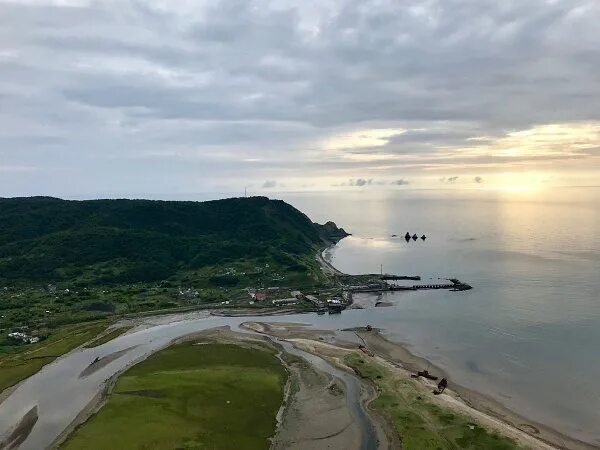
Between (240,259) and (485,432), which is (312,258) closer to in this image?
(240,259)

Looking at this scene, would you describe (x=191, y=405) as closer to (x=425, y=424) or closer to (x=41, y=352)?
(x=425, y=424)

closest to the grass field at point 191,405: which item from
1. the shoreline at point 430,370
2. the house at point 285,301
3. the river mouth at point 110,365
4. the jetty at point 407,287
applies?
the river mouth at point 110,365

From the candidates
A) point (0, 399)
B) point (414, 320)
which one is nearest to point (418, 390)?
point (414, 320)

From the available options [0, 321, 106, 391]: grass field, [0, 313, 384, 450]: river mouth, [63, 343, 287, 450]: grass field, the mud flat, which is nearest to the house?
[0, 313, 384, 450]: river mouth

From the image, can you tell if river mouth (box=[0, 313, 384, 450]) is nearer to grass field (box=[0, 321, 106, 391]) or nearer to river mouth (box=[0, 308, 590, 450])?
river mouth (box=[0, 308, 590, 450])

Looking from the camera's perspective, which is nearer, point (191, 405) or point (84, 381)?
point (191, 405)

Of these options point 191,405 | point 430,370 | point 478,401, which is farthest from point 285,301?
point 478,401

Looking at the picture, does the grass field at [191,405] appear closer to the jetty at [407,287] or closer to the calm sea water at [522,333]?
the calm sea water at [522,333]

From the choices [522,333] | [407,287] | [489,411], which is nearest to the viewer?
[489,411]


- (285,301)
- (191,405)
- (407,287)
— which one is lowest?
(191,405)
